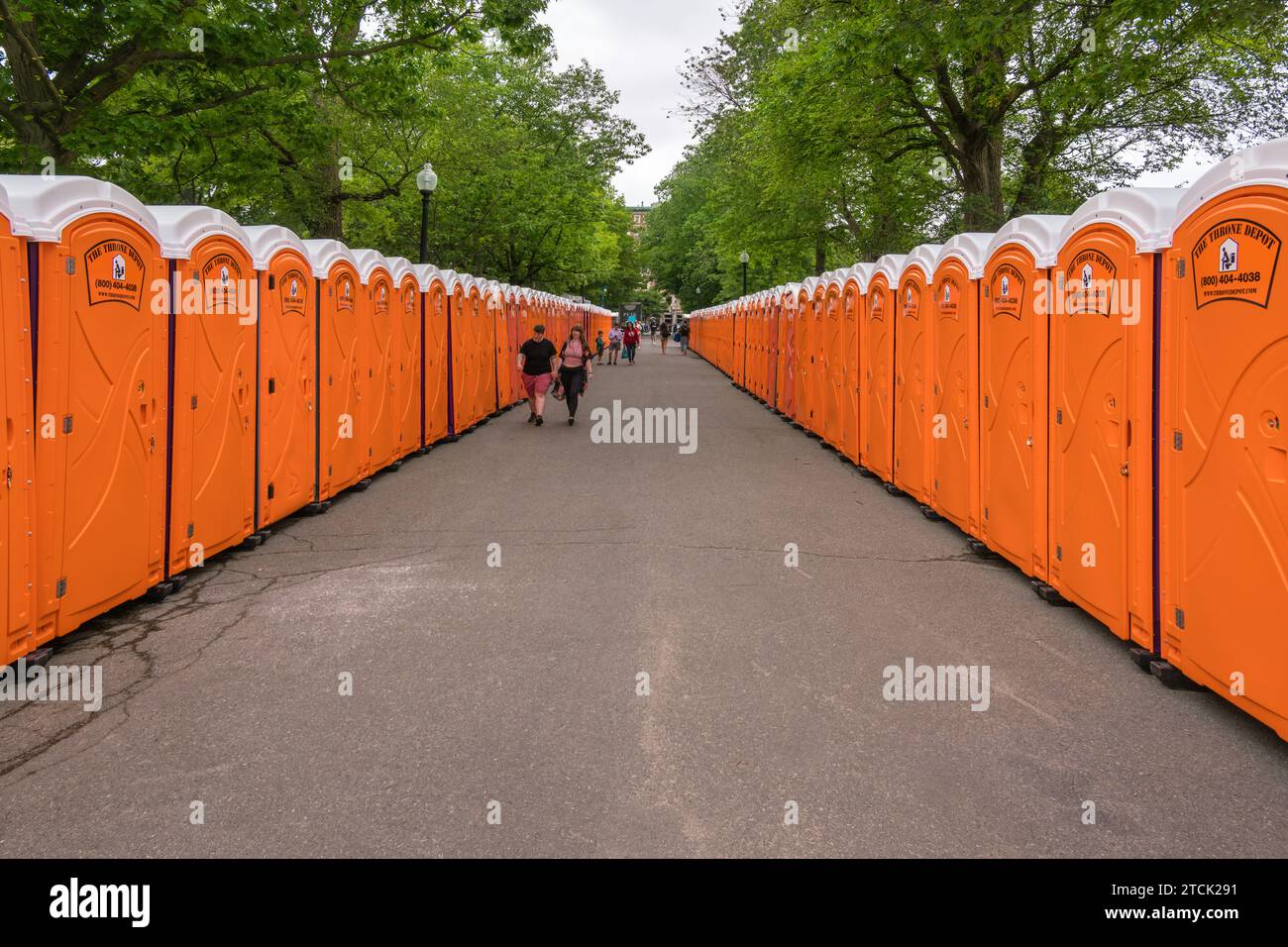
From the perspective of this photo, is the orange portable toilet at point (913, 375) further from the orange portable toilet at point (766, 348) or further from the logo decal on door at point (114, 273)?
the orange portable toilet at point (766, 348)

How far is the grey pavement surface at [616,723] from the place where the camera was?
3.21 m

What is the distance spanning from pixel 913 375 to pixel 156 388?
23.0 ft

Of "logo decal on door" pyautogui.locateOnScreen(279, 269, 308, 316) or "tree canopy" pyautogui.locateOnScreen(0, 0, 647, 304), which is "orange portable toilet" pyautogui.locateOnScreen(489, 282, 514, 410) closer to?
"tree canopy" pyautogui.locateOnScreen(0, 0, 647, 304)

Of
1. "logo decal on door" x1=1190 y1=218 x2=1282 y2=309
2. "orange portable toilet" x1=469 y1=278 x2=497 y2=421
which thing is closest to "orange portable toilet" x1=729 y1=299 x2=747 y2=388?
"orange portable toilet" x1=469 y1=278 x2=497 y2=421

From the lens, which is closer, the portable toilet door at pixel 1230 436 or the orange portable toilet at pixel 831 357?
the portable toilet door at pixel 1230 436

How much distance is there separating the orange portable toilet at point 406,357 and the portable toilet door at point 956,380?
6652 mm

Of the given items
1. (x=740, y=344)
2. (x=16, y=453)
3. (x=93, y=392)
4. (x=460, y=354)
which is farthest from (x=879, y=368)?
(x=740, y=344)

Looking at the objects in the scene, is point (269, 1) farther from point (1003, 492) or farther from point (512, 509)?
point (1003, 492)

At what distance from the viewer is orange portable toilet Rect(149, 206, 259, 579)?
6.30 meters

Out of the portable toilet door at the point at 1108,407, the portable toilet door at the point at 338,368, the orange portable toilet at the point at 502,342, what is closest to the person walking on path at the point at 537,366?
the orange portable toilet at the point at 502,342

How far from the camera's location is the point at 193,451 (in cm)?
654

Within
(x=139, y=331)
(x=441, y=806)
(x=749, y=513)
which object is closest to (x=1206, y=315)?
(x=441, y=806)

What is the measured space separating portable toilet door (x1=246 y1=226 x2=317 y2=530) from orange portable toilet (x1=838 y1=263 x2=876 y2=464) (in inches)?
263

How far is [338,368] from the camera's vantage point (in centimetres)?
960
